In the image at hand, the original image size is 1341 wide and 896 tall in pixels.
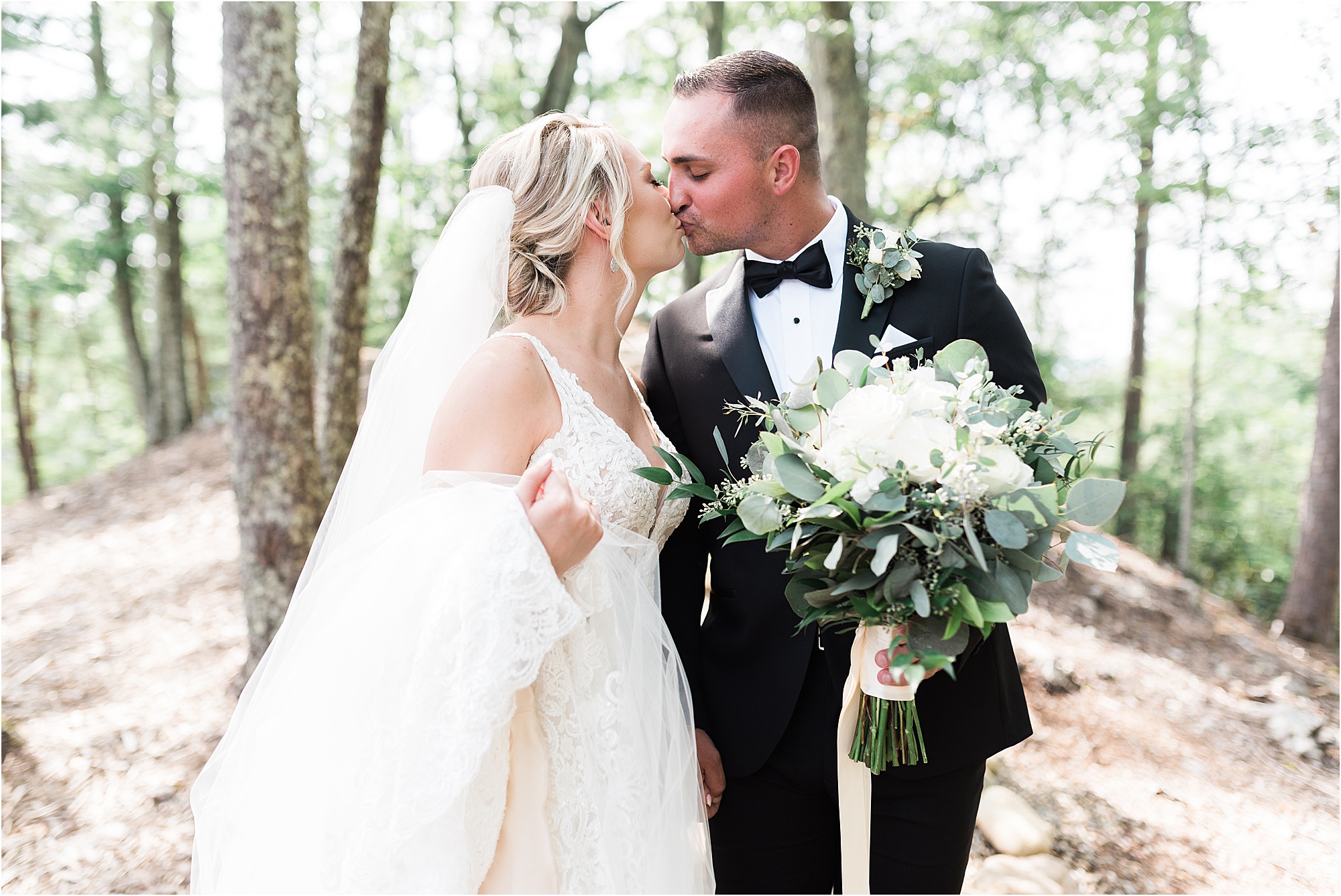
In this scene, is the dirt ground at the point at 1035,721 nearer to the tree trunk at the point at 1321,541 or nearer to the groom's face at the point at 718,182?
the tree trunk at the point at 1321,541

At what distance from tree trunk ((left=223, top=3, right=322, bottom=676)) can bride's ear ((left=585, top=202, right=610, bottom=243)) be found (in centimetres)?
242

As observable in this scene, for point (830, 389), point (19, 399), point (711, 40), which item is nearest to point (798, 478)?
point (830, 389)

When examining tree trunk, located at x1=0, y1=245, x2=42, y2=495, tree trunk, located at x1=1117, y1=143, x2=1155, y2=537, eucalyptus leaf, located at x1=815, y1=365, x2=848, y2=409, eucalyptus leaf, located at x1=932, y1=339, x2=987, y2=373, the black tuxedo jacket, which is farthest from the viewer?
tree trunk, located at x1=0, y1=245, x2=42, y2=495

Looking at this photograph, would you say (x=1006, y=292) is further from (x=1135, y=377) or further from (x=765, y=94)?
(x=1135, y=377)

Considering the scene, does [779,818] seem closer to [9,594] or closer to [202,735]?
[202,735]

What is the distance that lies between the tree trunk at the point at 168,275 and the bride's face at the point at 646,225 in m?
11.9

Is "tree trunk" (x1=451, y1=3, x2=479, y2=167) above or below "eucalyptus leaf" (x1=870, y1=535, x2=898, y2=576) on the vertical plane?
above

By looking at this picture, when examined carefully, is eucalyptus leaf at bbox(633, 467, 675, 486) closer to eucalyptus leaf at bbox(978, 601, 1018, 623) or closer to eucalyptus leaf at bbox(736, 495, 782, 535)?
eucalyptus leaf at bbox(736, 495, 782, 535)

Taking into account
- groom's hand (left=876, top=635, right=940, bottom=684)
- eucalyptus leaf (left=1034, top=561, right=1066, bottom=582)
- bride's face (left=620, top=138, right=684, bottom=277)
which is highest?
bride's face (left=620, top=138, right=684, bottom=277)

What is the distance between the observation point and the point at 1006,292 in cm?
514

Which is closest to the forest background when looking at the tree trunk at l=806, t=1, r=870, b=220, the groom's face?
the tree trunk at l=806, t=1, r=870, b=220

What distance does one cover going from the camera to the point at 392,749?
1.73 metres

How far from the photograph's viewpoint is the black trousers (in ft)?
7.31

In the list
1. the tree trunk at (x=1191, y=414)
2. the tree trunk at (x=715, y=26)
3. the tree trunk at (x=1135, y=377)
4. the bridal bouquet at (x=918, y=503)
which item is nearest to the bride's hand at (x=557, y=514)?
the bridal bouquet at (x=918, y=503)
